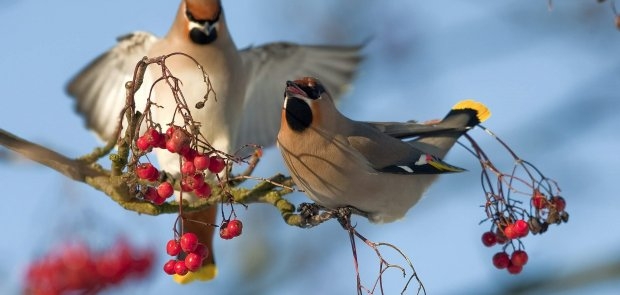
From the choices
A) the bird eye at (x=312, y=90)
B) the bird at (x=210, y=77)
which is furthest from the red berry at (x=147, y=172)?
the bird at (x=210, y=77)

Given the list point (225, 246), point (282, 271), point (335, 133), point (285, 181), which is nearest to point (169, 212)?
point (285, 181)

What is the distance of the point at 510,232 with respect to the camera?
3.24 metres

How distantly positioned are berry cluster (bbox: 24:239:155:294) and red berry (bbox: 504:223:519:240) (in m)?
1.53

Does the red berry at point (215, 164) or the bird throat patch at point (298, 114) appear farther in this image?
the bird throat patch at point (298, 114)

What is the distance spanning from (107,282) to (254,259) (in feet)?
9.22

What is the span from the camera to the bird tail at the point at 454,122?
4.09 metres

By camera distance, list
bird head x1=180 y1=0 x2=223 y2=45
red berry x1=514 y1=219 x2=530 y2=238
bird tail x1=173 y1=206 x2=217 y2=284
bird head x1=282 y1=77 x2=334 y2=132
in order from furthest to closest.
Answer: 1. bird head x1=180 y1=0 x2=223 y2=45
2. bird tail x1=173 y1=206 x2=217 y2=284
3. bird head x1=282 y1=77 x2=334 y2=132
4. red berry x1=514 y1=219 x2=530 y2=238

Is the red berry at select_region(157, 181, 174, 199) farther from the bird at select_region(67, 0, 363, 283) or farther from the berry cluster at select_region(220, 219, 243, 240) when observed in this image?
the bird at select_region(67, 0, 363, 283)

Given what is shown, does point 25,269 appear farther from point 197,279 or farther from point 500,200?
point 500,200

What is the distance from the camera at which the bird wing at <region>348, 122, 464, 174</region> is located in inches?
148

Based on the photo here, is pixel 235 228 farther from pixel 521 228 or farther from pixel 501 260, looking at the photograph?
pixel 501 260

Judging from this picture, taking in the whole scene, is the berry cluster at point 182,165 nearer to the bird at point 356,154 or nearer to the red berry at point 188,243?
the red berry at point 188,243

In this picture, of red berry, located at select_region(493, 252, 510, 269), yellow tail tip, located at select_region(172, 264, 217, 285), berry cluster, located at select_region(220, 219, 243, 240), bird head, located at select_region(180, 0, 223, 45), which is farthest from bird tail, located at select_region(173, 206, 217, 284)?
berry cluster, located at select_region(220, 219, 243, 240)

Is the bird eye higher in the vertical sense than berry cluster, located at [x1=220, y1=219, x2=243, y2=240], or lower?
higher
